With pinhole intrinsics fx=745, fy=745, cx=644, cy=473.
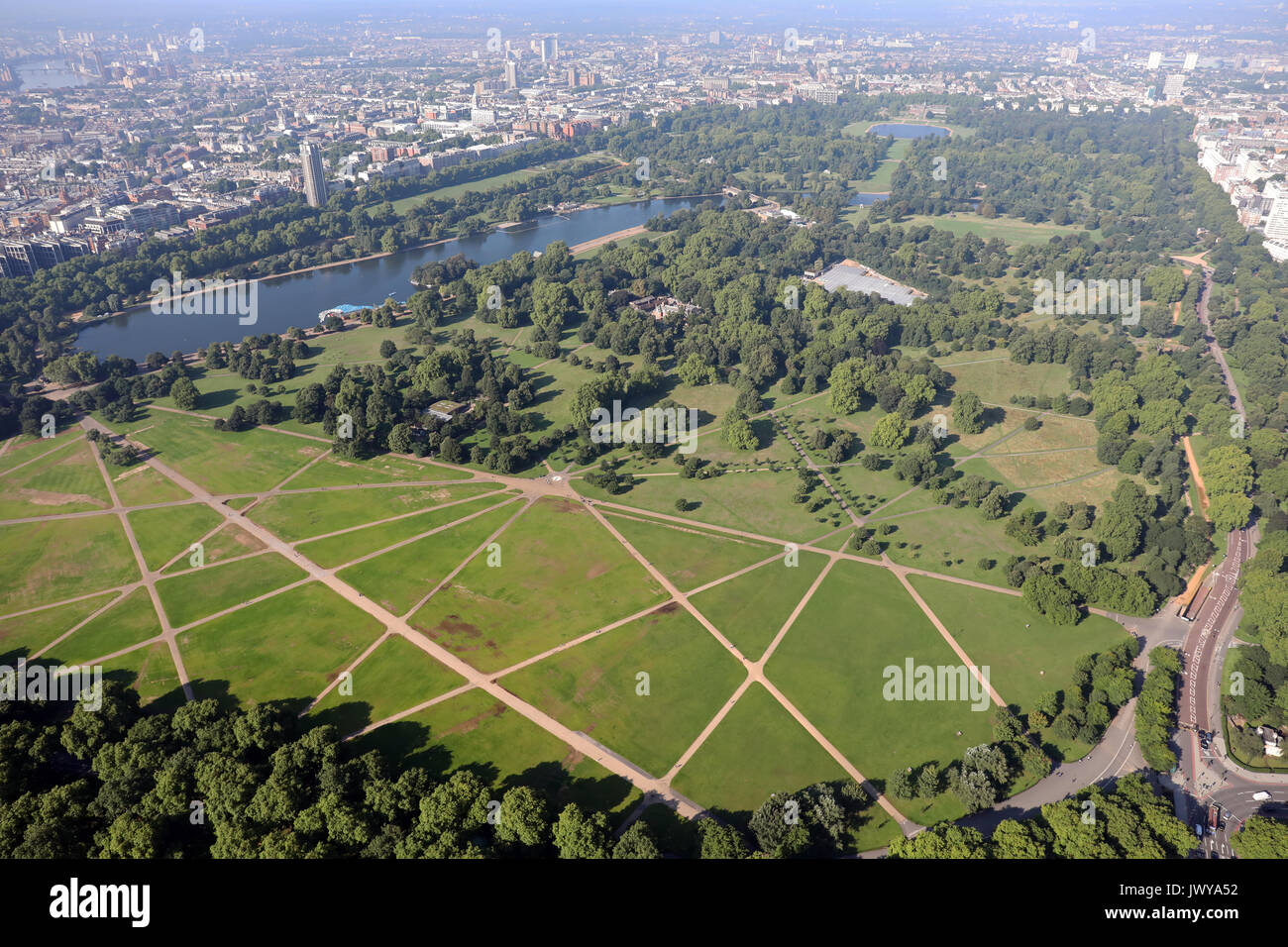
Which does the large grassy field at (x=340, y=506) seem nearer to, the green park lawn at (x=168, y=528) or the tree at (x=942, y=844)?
the green park lawn at (x=168, y=528)

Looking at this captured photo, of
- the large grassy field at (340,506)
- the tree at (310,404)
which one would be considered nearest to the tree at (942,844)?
the large grassy field at (340,506)

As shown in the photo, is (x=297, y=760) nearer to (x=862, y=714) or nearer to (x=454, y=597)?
(x=454, y=597)

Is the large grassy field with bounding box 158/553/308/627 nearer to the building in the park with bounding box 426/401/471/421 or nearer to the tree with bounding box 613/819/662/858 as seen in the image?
the building in the park with bounding box 426/401/471/421

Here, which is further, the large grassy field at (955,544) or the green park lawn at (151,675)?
the large grassy field at (955,544)

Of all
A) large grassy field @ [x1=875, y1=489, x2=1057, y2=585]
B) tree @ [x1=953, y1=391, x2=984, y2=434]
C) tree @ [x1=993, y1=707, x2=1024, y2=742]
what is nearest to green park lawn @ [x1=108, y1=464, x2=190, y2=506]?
large grassy field @ [x1=875, y1=489, x2=1057, y2=585]

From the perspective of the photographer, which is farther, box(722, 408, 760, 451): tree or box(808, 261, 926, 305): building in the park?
box(808, 261, 926, 305): building in the park

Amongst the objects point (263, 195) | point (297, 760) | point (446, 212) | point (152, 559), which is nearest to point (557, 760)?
point (297, 760)
